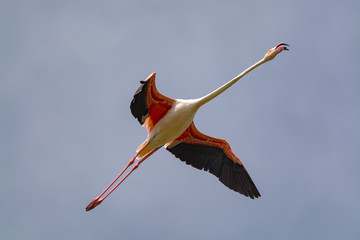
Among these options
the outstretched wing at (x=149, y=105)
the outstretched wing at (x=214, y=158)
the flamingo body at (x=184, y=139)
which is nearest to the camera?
the outstretched wing at (x=149, y=105)

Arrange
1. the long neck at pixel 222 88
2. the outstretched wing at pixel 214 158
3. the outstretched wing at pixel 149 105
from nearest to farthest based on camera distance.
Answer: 1. the outstretched wing at pixel 149 105
2. the long neck at pixel 222 88
3. the outstretched wing at pixel 214 158

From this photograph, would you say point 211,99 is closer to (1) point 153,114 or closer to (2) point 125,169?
(1) point 153,114

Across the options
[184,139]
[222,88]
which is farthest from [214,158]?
[222,88]

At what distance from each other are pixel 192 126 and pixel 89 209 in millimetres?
4680

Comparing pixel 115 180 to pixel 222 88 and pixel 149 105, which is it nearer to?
pixel 149 105

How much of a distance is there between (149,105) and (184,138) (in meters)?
2.55

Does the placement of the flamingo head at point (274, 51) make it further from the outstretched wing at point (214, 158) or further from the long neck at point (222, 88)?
the outstretched wing at point (214, 158)

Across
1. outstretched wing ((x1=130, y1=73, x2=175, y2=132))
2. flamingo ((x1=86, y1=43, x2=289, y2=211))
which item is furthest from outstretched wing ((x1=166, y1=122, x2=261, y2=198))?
outstretched wing ((x1=130, y1=73, x2=175, y2=132))

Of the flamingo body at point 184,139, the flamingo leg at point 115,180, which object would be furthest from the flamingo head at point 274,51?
the flamingo leg at point 115,180

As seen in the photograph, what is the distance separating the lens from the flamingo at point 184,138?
2084cm

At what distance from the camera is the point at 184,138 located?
907 inches

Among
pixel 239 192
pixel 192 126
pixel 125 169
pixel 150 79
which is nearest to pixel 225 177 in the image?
pixel 239 192

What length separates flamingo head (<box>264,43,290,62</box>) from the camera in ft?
69.1

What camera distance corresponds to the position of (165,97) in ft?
69.3
